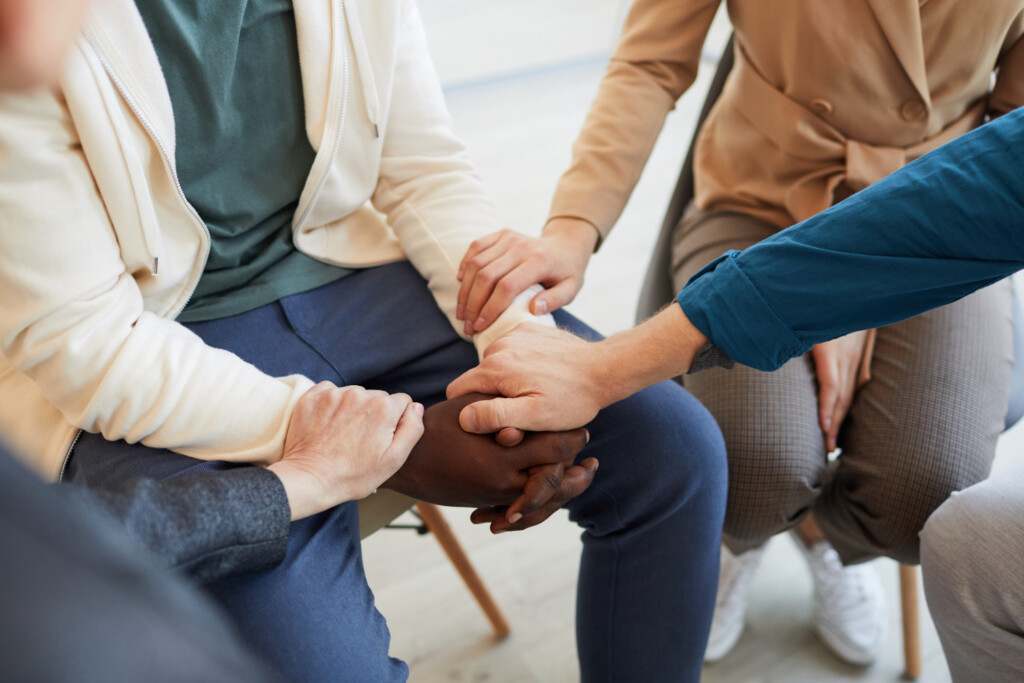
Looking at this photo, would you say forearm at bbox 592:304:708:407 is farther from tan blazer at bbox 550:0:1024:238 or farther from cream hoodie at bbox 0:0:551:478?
tan blazer at bbox 550:0:1024:238

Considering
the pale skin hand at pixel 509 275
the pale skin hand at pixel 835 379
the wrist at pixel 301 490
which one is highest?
the pale skin hand at pixel 509 275

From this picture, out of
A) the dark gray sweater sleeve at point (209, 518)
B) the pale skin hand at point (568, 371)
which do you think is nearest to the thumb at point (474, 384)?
the pale skin hand at point (568, 371)

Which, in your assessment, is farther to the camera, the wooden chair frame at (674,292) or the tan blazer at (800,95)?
the wooden chair frame at (674,292)

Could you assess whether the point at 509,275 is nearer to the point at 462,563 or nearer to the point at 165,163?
the point at 165,163

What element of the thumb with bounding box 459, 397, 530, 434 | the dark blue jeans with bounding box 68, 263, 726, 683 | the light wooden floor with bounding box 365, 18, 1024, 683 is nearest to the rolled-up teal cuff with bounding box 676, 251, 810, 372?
the dark blue jeans with bounding box 68, 263, 726, 683

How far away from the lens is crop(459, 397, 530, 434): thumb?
0.82 meters

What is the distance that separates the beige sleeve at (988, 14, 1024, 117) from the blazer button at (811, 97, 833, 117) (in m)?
0.24

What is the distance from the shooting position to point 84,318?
0.76m

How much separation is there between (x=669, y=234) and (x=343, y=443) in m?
0.73

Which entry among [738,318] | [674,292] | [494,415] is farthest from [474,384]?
[674,292]

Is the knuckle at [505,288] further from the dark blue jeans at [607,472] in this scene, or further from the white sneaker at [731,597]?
the white sneaker at [731,597]

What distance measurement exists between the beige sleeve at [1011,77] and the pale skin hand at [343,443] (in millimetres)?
919

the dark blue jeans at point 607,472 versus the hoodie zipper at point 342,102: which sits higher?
the hoodie zipper at point 342,102

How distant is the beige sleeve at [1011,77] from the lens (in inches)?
41.2
